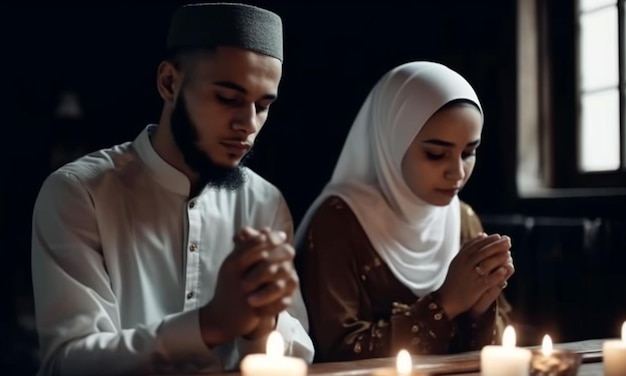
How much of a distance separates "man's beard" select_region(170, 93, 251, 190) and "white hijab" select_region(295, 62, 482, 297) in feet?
1.50

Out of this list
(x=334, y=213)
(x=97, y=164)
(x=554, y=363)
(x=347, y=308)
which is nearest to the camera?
(x=554, y=363)

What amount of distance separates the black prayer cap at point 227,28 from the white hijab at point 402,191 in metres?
0.54

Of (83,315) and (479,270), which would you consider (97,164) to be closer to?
(83,315)

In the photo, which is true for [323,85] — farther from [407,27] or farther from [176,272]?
[176,272]

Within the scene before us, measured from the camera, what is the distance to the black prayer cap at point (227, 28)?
183cm

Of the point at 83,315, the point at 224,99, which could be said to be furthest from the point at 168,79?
the point at 83,315

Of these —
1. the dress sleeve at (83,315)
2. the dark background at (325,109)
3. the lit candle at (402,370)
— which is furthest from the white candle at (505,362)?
the dark background at (325,109)

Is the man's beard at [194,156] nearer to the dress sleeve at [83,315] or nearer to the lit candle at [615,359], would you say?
the dress sleeve at [83,315]

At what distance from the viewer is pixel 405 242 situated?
238cm

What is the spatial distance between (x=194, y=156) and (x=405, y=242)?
0.77 metres

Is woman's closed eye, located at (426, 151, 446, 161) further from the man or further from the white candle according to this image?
the white candle

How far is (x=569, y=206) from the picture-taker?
3.56 metres

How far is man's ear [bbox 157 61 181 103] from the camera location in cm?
193

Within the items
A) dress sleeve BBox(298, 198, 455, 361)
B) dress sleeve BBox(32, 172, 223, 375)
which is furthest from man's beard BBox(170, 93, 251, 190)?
dress sleeve BBox(298, 198, 455, 361)
